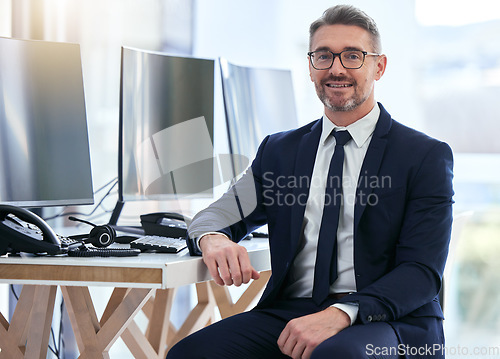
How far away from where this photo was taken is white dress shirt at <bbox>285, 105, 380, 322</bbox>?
4.73ft

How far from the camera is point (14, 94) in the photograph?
1694 millimetres

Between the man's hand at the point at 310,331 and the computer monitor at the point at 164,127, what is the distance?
790 millimetres

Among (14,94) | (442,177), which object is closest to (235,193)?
(442,177)

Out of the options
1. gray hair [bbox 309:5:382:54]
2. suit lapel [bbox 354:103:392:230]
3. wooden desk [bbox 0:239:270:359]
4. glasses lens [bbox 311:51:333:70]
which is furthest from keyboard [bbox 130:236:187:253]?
gray hair [bbox 309:5:382:54]

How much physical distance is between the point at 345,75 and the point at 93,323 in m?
0.86

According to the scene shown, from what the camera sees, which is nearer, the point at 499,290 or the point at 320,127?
the point at 320,127

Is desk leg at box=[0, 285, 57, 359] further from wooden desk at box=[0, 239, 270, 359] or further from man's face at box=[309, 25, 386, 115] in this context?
man's face at box=[309, 25, 386, 115]

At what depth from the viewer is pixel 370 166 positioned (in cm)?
144

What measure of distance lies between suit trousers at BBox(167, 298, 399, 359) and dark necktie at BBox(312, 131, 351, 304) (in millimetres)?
49

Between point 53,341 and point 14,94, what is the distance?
1.24 meters

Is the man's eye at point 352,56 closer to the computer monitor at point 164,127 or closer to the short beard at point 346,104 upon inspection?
the short beard at point 346,104

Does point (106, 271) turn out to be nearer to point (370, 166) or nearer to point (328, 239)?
point (328, 239)

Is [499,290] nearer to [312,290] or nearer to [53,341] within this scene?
[312,290]

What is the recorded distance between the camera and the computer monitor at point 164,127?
187cm
